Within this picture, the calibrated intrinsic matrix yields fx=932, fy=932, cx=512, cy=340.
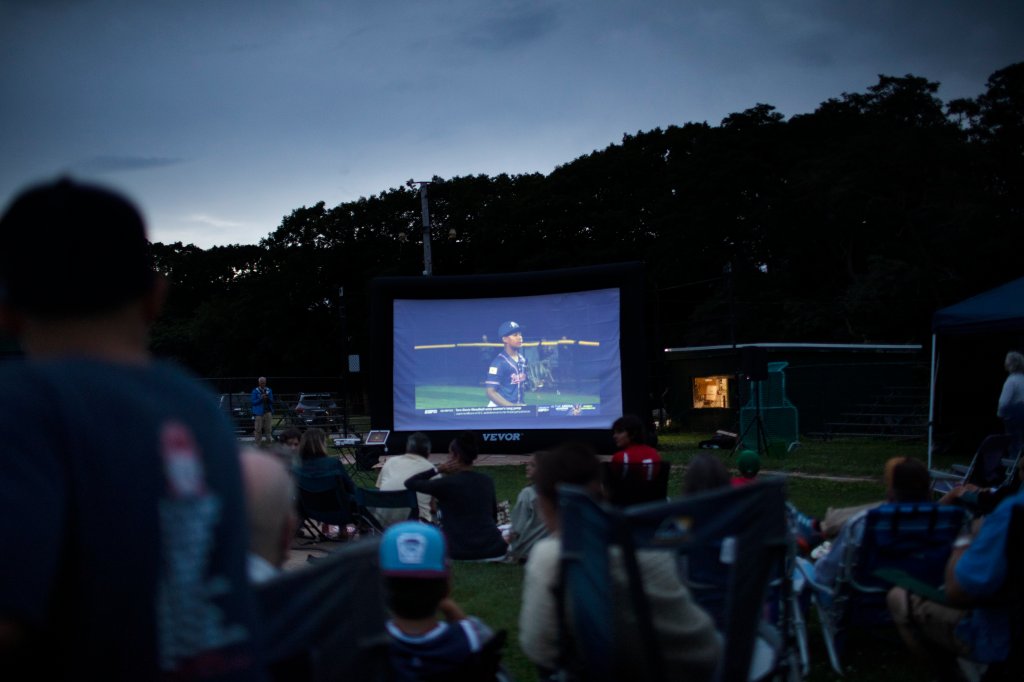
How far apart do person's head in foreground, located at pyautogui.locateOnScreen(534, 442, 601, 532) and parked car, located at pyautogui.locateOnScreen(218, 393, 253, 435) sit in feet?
72.4

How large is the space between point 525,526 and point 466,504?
1.69 ft

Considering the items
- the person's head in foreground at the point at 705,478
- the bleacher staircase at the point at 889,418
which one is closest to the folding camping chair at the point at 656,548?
the person's head in foreground at the point at 705,478

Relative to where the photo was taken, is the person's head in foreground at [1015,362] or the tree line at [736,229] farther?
the tree line at [736,229]

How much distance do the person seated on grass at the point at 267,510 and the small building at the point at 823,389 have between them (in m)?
17.3

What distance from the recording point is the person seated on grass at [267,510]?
5.81 feet

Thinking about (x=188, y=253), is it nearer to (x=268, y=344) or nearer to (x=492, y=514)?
(x=268, y=344)

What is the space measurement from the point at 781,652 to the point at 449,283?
513 inches

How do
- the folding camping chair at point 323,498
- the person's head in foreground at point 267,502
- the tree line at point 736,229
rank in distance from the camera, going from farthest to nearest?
the tree line at point 736,229, the folding camping chair at point 323,498, the person's head in foreground at point 267,502

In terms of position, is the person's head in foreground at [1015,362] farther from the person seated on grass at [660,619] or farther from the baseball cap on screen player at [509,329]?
the person seated on grass at [660,619]

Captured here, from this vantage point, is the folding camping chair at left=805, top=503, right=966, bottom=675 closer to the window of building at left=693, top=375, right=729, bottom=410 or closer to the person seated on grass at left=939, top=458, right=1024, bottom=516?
A: the person seated on grass at left=939, top=458, right=1024, bottom=516

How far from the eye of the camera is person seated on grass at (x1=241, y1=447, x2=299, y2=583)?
5.81 ft

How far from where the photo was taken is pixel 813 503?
1010cm

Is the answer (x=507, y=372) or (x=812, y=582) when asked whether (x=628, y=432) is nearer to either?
(x=812, y=582)

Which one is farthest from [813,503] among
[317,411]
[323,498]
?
[317,411]
